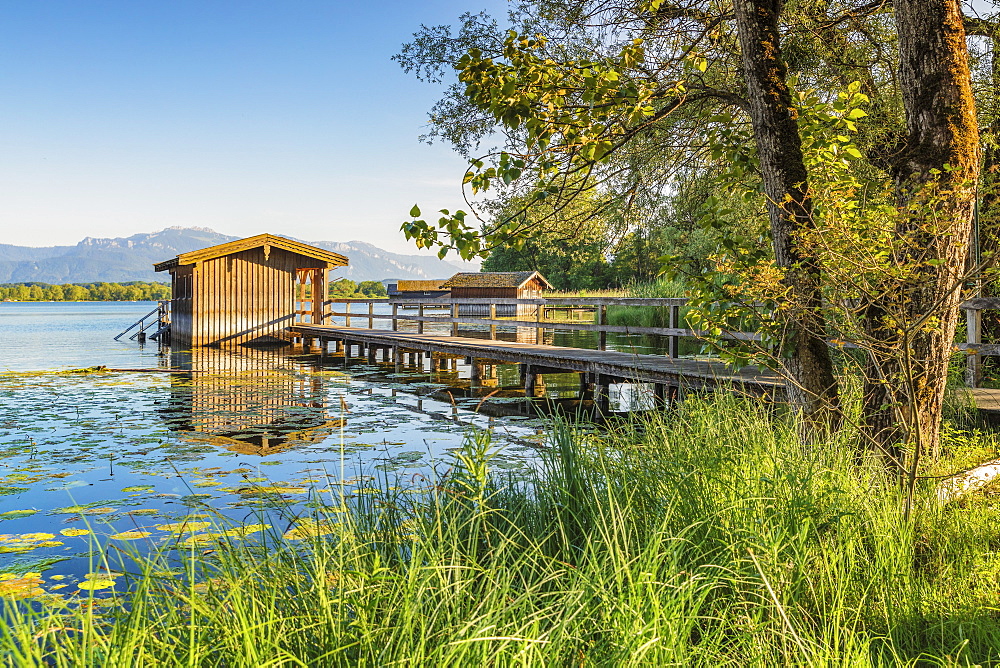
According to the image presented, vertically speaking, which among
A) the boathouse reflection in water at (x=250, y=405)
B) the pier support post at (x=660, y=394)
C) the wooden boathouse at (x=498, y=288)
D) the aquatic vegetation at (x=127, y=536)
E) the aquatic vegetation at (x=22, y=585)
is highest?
the wooden boathouse at (x=498, y=288)

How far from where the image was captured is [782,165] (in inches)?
169

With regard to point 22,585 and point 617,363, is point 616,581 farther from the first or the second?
point 617,363

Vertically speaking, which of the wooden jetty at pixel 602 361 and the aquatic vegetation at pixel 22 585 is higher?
the wooden jetty at pixel 602 361

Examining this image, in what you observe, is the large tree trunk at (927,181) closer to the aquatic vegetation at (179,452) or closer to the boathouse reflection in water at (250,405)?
the aquatic vegetation at (179,452)

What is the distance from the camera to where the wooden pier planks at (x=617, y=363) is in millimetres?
7170

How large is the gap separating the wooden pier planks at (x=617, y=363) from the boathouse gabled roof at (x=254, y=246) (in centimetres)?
613

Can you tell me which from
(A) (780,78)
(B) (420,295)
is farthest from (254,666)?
(B) (420,295)

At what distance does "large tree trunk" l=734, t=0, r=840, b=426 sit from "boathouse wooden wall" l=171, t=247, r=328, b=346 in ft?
62.8

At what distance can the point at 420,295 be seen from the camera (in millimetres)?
50719

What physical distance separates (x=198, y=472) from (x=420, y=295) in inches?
1755

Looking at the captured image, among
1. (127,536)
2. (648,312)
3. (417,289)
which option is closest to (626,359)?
(127,536)

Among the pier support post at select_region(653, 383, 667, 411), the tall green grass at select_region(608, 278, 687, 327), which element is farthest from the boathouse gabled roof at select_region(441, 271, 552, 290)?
the pier support post at select_region(653, 383, 667, 411)

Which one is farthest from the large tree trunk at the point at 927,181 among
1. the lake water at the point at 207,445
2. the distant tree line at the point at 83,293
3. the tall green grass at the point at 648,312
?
the distant tree line at the point at 83,293

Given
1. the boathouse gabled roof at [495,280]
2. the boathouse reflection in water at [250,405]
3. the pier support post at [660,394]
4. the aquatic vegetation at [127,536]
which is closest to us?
the aquatic vegetation at [127,536]
